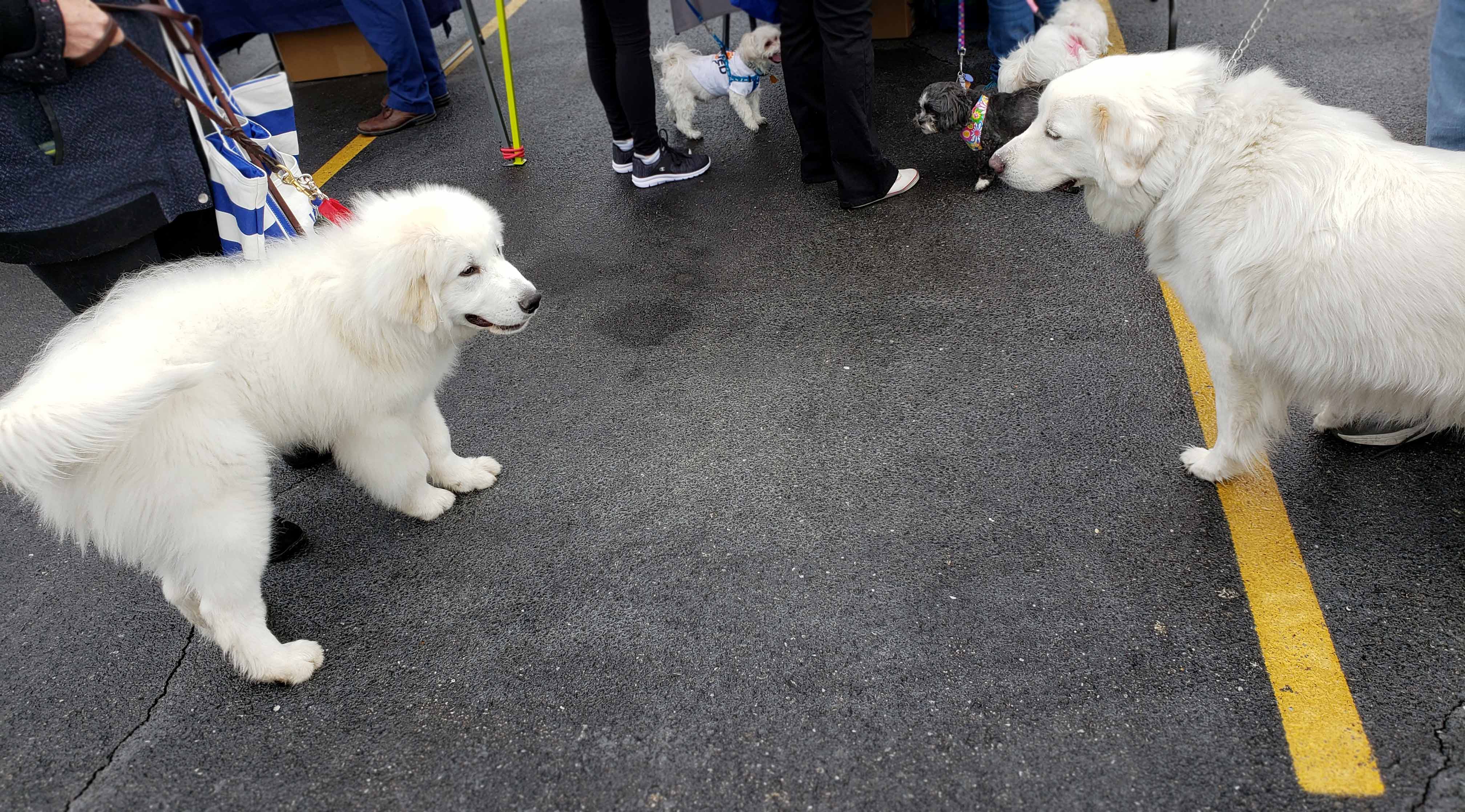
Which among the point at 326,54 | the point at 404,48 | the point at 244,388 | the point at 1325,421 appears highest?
the point at 244,388

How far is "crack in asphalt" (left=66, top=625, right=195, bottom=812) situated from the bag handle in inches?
56.9

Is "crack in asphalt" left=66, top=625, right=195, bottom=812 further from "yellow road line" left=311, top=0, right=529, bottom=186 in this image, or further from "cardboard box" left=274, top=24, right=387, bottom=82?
"cardboard box" left=274, top=24, right=387, bottom=82

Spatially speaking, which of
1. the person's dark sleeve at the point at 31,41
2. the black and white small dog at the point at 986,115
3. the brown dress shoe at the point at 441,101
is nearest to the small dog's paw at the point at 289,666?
the person's dark sleeve at the point at 31,41

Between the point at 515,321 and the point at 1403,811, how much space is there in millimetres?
2554

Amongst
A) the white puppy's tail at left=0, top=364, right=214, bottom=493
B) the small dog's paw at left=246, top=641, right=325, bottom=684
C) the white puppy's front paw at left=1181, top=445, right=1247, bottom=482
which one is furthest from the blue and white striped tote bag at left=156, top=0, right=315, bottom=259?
the white puppy's front paw at left=1181, top=445, right=1247, bottom=482

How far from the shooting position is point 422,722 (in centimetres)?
225

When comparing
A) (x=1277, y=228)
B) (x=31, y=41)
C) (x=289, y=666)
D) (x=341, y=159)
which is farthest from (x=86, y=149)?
(x=341, y=159)

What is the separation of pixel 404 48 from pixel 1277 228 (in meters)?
5.73

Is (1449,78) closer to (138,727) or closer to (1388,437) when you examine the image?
(1388,437)

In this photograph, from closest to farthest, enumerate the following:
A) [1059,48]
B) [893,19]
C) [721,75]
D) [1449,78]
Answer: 1. [1449,78]
2. [1059,48]
3. [721,75]
4. [893,19]

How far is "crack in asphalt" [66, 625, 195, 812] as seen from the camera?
7.10 ft

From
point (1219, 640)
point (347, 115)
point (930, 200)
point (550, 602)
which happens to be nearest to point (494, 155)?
point (347, 115)

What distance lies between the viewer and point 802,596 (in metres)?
2.46

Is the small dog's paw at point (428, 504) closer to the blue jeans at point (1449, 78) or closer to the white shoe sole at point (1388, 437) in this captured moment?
the white shoe sole at point (1388, 437)
